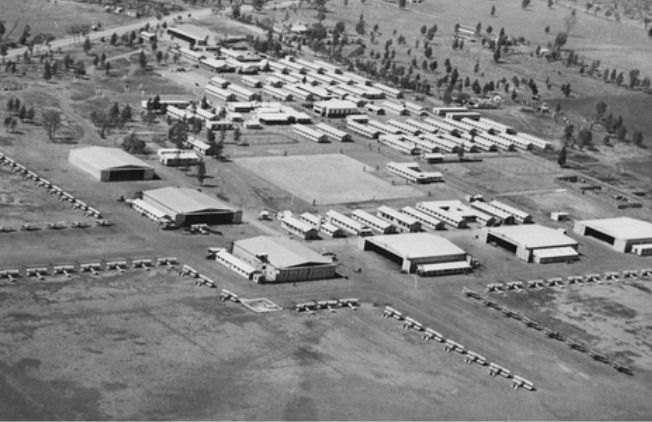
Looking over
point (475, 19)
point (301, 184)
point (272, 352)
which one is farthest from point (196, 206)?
point (475, 19)

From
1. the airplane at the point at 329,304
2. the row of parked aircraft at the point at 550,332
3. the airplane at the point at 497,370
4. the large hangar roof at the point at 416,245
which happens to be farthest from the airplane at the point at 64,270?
the airplane at the point at 497,370

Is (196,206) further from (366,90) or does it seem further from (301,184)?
(366,90)

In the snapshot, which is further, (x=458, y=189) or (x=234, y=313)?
(x=458, y=189)

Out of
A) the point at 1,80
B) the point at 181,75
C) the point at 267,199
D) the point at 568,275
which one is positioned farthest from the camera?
the point at 181,75

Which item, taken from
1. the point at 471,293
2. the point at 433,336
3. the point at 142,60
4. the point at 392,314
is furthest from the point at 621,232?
the point at 142,60

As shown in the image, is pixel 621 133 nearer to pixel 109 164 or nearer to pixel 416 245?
pixel 416 245

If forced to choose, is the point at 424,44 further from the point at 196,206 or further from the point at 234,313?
the point at 234,313

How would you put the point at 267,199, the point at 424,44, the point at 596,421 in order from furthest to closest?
1. the point at 424,44
2. the point at 267,199
3. the point at 596,421
